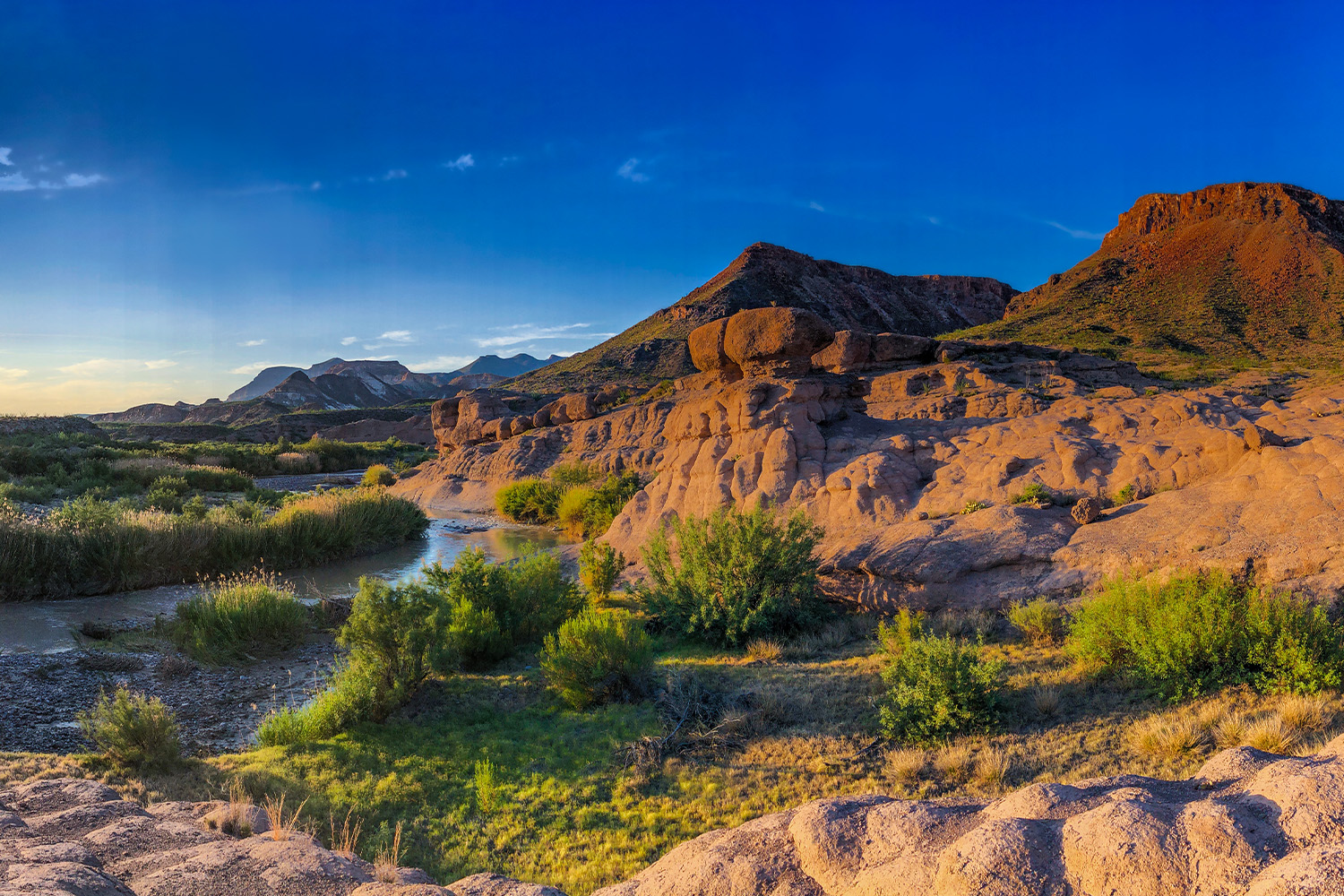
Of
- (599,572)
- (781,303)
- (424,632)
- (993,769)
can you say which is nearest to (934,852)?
(993,769)

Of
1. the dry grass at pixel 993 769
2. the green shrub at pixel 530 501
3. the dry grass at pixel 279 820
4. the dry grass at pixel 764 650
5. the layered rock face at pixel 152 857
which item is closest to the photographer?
the layered rock face at pixel 152 857

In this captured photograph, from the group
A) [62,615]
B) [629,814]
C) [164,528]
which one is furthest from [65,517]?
[629,814]

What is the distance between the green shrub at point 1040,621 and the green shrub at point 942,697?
1.87m

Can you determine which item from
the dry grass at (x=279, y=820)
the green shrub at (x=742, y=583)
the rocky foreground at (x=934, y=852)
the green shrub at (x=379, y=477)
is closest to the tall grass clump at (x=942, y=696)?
the rocky foreground at (x=934, y=852)

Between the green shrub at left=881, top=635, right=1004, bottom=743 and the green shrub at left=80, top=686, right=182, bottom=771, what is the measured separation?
19.4 ft

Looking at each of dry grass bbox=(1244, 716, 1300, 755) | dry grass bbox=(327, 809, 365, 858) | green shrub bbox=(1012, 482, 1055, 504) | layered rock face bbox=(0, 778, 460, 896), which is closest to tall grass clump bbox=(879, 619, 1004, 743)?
dry grass bbox=(1244, 716, 1300, 755)

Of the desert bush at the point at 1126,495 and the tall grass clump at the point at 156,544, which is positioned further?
the tall grass clump at the point at 156,544

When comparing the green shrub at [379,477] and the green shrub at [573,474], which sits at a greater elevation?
the green shrub at [573,474]

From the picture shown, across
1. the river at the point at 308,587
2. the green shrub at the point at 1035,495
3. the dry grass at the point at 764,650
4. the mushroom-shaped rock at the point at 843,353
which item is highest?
the mushroom-shaped rock at the point at 843,353

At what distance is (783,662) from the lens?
25.6 feet

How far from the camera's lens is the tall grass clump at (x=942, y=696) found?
561 cm

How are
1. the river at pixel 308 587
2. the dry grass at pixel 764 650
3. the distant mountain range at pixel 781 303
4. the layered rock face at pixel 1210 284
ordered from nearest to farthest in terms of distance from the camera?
the dry grass at pixel 764 650 → the river at pixel 308 587 → the layered rock face at pixel 1210 284 → the distant mountain range at pixel 781 303

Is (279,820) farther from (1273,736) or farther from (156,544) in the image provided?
(156,544)

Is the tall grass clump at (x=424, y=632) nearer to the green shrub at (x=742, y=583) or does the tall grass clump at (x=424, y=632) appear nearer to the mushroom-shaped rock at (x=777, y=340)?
the green shrub at (x=742, y=583)
